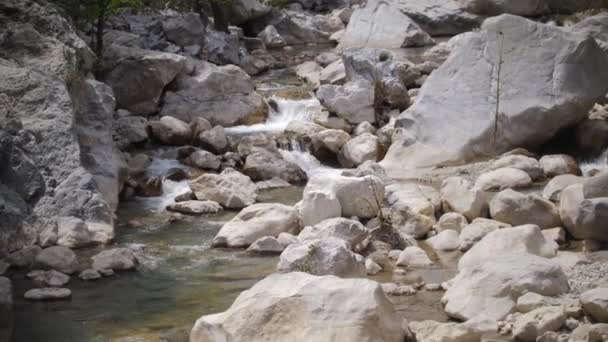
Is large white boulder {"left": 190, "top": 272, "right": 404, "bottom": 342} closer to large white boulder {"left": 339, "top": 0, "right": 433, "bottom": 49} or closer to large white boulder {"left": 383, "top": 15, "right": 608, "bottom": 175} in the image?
large white boulder {"left": 383, "top": 15, "right": 608, "bottom": 175}

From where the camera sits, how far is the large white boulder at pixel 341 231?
10.5 metres

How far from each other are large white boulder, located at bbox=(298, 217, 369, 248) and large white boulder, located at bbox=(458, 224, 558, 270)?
4.34 ft

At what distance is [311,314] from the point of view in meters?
6.88

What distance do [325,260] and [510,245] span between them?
1945 mm

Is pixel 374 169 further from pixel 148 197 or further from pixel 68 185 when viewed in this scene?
pixel 68 185

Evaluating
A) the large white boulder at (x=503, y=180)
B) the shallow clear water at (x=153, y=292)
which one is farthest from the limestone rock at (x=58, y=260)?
the large white boulder at (x=503, y=180)

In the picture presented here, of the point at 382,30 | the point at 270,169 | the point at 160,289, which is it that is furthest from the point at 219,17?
the point at 160,289

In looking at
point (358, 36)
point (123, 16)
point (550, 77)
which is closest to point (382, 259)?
point (550, 77)

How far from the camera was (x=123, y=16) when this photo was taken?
2150 centimetres

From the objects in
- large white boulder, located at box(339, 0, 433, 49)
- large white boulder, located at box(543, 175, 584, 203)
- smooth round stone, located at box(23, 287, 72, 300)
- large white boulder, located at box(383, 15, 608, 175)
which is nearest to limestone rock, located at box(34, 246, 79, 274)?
smooth round stone, located at box(23, 287, 72, 300)

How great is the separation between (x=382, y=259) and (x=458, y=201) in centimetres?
183

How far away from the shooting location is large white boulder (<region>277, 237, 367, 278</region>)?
29.8 ft

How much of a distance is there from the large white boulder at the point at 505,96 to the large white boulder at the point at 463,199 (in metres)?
2.57

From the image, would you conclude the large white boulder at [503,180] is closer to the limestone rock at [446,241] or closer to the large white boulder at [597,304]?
the limestone rock at [446,241]
